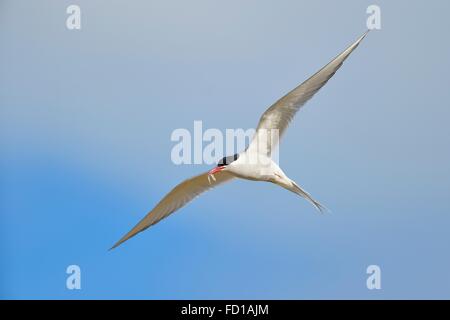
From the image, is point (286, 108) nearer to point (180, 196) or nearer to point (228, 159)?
point (228, 159)

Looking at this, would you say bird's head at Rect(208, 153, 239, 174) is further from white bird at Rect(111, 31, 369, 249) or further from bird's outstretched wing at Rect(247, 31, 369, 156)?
bird's outstretched wing at Rect(247, 31, 369, 156)

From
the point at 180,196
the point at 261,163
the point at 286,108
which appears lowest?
the point at 180,196

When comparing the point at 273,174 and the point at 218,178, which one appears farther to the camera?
the point at 218,178

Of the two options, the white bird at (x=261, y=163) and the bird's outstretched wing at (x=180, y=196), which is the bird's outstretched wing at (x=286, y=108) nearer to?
the white bird at (x=261, y=163)

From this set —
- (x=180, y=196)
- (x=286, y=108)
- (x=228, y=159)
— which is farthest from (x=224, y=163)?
(x=286, y=108)

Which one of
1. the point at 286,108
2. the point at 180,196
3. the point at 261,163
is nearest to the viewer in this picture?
the point at 286,108

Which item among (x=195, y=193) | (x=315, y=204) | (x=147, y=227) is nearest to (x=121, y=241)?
(x=147, y=227)

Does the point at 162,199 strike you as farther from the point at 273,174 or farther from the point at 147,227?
the point at 273,174

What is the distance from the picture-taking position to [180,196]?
5301 millimetres

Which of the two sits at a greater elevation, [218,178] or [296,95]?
[296,95]

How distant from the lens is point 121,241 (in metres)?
5.05

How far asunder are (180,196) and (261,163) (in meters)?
0.82

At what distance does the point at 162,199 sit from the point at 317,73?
1701 millimetres

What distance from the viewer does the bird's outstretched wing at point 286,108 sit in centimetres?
453
